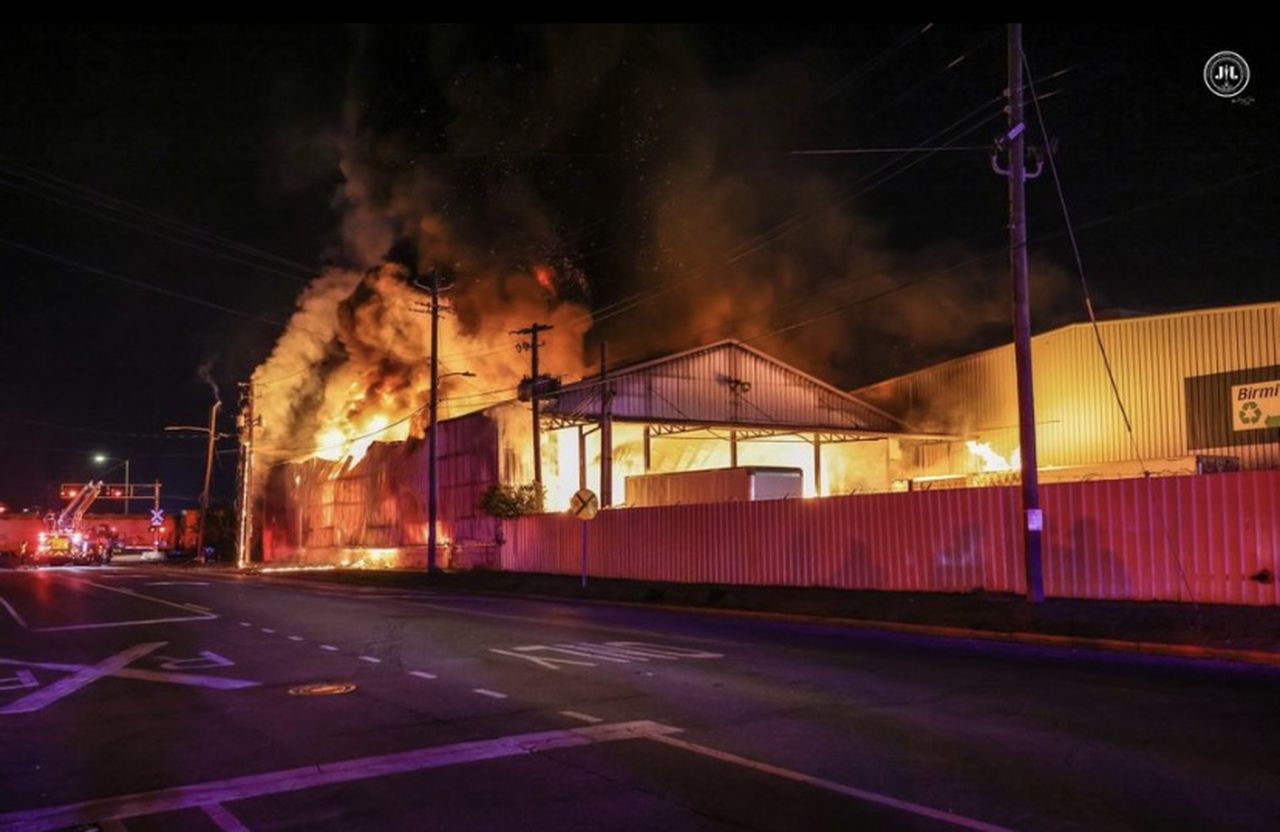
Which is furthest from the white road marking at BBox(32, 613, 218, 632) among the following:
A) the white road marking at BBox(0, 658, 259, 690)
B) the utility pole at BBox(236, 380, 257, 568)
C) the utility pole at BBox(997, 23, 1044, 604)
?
the utility pole at BBox(236, 380, 257, 568)

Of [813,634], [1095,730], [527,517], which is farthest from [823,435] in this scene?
[1095,730]

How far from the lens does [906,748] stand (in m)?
7.34

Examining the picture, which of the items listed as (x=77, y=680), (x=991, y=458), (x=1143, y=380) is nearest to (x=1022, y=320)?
(x=77, y=680)

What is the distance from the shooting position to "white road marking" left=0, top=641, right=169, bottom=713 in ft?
32.9

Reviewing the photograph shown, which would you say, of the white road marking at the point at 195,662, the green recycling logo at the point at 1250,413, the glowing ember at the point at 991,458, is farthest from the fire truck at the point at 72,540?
the green recycling logo at the point at 1250,413

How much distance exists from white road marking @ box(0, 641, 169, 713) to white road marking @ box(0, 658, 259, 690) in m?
0.20

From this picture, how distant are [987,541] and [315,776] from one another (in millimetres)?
14728

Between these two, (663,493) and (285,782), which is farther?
(663,493)

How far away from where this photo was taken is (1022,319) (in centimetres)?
1714

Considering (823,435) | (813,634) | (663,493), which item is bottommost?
(813,634)

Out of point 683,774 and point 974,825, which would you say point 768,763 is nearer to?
point 683,774

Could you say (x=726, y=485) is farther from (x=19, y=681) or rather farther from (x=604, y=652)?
(x=19, y=681)

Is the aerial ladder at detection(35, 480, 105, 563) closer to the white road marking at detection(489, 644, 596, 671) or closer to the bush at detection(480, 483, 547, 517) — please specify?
the bush at detection(480, 483, 547, 517)

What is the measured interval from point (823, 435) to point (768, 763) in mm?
39502
